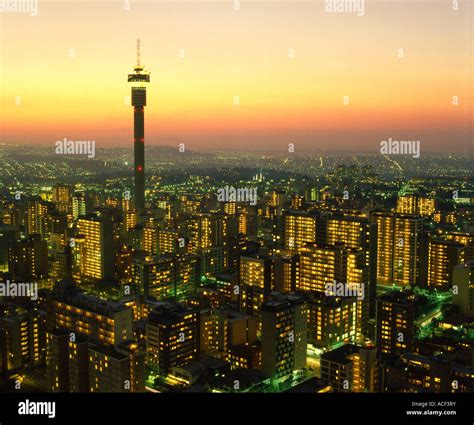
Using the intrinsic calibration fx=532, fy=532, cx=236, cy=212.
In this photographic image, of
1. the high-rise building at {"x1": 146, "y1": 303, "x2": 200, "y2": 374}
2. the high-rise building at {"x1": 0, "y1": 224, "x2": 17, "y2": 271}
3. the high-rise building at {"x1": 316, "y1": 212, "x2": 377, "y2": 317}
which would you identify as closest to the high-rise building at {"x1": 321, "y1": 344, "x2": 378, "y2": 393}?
the high-rise building at {"x1": 146, "y1": 303, "x2": 200, "y2": 374}

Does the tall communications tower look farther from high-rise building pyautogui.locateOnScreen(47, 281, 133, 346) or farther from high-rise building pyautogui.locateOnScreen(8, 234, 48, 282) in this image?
high-rise building pyautogui.locateOnScreen(47, 281, 133, 346)

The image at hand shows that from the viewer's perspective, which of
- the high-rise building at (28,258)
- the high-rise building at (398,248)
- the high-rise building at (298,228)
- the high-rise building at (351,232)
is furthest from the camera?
the high-rise building at (298,228)

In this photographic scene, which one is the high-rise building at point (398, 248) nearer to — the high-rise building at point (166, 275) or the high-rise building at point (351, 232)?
the high-rise building at point (351, 232)

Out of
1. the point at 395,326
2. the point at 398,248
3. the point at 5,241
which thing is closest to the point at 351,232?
the point at 398,248

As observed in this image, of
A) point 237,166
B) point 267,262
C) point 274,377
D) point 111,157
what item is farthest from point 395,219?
point 111,157

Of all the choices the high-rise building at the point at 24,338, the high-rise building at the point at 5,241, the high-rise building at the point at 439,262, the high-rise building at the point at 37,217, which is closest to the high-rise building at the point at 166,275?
the high-rise building at the point at 24,338

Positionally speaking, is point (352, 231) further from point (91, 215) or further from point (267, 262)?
point (91, 215)
